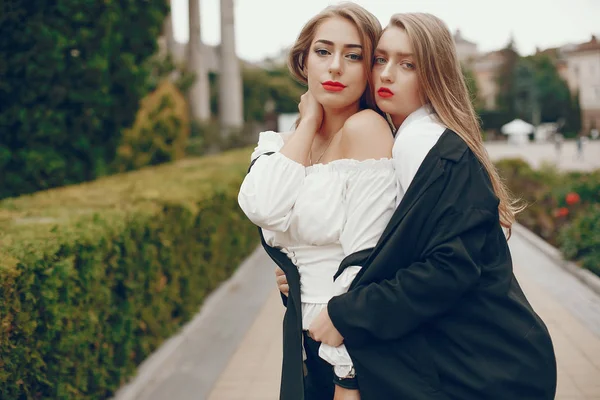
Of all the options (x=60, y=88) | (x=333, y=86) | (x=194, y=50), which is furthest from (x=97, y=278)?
(x=194, y=50)

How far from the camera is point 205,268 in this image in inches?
293

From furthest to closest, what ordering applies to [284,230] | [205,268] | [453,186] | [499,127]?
[499,127]
[205,268]
[284,230]
[453,186]

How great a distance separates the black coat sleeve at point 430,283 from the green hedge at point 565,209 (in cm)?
375

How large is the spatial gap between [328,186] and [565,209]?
9.06 metres

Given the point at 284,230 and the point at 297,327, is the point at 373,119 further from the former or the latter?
the point at 297,327

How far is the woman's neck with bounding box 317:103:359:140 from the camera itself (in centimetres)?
232

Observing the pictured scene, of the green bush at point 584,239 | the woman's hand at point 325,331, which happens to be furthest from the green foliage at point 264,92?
the woman's hand at point 325,331

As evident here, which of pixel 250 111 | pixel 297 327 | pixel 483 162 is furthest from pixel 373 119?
pixel 250 111

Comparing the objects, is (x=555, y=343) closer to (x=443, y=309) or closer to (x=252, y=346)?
(x=252, y=346)

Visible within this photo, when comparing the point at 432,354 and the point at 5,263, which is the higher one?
the point at 432,354

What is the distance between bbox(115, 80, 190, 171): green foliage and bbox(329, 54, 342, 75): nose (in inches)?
402

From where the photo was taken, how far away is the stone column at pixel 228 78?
982 inches

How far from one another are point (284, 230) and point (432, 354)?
0.59 m

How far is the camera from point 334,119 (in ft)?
7.73
